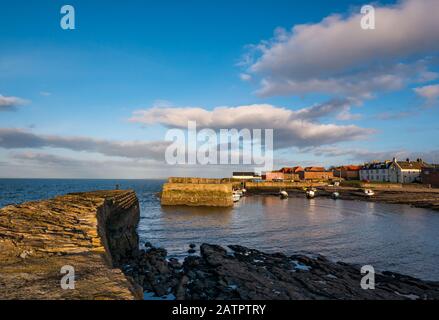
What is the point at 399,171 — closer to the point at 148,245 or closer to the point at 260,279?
the point at 148,245

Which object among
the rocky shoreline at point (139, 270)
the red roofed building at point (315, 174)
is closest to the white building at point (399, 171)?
the red roofed building at point (315, 174)

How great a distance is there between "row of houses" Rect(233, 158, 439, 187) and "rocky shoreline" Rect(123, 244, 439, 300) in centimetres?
8652

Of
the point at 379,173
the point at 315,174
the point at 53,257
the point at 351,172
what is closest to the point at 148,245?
the point at 53,257

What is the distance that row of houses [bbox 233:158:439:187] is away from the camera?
90.4m

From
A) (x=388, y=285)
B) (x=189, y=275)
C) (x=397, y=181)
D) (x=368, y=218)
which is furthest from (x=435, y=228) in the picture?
(x=397, y=181)

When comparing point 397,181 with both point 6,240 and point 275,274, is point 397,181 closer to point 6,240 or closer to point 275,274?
point 275,274

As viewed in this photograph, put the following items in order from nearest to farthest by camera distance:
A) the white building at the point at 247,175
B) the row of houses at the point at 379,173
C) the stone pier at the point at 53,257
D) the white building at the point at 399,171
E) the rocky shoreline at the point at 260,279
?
the stone pier at the point at 53,257 → the rocky shoreline at the point at 260,279 → the row of houses at the point at 379,173 → the white building at the point at 399,171 → the white building at the point at 247,175

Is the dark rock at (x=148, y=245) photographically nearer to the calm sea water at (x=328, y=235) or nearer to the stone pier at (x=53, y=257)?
the calm sea water at (x=328, y=235)

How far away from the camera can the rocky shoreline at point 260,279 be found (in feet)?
41.7

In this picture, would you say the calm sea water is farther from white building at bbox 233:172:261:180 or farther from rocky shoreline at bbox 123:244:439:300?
white building at bbox 233:172:261:180

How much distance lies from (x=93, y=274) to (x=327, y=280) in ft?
37.9

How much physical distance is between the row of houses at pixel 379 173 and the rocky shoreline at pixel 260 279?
86515mm

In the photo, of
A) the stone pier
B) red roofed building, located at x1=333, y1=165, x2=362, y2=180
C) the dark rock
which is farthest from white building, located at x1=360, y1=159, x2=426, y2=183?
the stone pier

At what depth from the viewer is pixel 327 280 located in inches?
573
